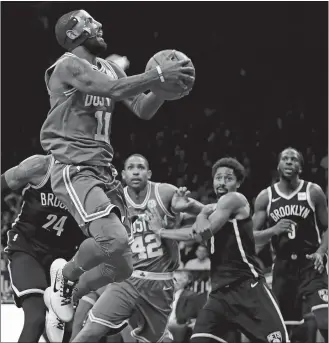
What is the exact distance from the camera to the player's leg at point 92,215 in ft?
13.4

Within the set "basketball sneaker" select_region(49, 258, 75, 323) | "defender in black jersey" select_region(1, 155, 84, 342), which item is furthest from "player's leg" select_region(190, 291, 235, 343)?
"basketball sneaker" select_region(49, 258, 75, 323)

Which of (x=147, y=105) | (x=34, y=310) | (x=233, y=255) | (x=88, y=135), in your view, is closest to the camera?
(x=88, y=135)

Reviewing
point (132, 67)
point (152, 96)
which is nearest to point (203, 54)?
point (132, 67)

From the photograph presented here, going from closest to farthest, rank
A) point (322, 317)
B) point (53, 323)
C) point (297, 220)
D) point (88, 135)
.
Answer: point (88, 135) → point (53, 323) → point (322, 317) → point (297, 220)

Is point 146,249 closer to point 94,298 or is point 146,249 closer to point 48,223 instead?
point 48,223

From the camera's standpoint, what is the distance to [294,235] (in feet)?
24.1

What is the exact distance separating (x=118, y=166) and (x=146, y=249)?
6872mm

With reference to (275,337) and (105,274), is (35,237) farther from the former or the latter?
(275,337)

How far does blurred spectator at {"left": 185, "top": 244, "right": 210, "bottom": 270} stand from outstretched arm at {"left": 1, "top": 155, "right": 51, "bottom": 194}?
14.6 feet

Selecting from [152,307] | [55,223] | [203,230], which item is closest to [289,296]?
[152,307]

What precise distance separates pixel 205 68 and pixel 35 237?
30.5 feet

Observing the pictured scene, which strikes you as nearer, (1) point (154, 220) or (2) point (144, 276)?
(2) point (144, 276)

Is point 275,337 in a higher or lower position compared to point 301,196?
lower

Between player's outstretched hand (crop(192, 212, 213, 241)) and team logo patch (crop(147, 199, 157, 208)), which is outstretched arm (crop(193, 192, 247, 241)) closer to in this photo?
player's outstretched hand (crop(192, 212, 213, 241))
